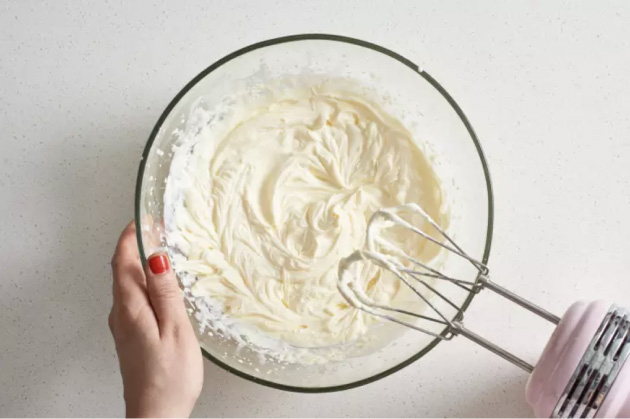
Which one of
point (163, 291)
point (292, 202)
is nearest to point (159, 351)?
point (163, 291)

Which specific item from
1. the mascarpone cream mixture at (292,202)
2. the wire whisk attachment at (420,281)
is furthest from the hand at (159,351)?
the wire whisk attachment at (420,281)

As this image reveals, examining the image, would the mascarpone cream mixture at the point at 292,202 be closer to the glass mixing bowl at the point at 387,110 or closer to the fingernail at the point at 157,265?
the glass mixing bowl at the point at 387,110

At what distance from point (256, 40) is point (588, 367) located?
0.89 m

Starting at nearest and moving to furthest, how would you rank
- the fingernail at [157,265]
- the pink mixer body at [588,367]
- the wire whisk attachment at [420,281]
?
the pink mixer body at [588,367] < the wire whisk attachment at [420,281] < the fingernail at [157,265]

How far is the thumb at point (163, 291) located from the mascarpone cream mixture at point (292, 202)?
14 centimetres

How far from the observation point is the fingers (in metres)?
1.15

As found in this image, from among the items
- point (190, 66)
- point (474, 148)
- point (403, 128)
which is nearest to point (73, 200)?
point (190, 66)

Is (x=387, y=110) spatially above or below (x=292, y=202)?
above

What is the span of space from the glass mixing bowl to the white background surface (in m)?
0.11

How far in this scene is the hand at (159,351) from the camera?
1.10 meters

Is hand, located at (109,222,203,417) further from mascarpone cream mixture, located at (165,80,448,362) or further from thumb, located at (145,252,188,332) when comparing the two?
mascarpone cream mixture, located at (165,80,448,362)

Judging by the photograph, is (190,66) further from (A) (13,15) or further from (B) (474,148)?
(B) (474,148)

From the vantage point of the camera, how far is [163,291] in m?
1.11

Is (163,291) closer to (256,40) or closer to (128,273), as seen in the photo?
(128,273)
